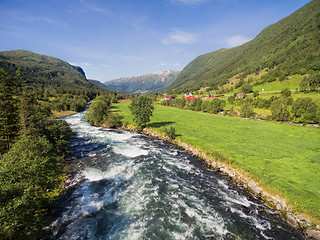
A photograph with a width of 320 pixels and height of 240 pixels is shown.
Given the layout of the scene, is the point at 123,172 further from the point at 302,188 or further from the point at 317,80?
the point at 317,80

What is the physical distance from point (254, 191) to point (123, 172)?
24.4m

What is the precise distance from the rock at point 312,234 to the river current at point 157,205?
2.60 feet

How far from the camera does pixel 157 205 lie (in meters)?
19.2

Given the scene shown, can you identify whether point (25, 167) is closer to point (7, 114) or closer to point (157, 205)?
point (157, 205)

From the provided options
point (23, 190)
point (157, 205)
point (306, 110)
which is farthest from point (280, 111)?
point (23, 190)

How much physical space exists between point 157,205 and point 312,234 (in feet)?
59.5

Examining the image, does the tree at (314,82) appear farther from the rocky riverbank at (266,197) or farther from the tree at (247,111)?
the rocky riverbank at (266,197)

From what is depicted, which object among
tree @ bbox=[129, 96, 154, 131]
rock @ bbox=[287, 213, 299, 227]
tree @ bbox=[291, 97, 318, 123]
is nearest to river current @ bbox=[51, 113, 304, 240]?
rock @ bbox=[287, 213, 299, 227]

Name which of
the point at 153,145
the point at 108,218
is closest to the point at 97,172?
the point at 108,218

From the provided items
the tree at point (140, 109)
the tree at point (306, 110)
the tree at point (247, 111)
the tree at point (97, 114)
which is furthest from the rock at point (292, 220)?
the tree at point (247, 111)

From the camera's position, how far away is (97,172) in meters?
27.5

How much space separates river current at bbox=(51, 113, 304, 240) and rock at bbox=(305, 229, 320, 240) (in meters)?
0.79

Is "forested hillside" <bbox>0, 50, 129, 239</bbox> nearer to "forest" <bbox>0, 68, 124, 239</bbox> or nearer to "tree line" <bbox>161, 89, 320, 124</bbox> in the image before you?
"forest" <bbox>0, 68, 124, 239</bbox>

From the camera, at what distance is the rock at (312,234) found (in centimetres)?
1458
